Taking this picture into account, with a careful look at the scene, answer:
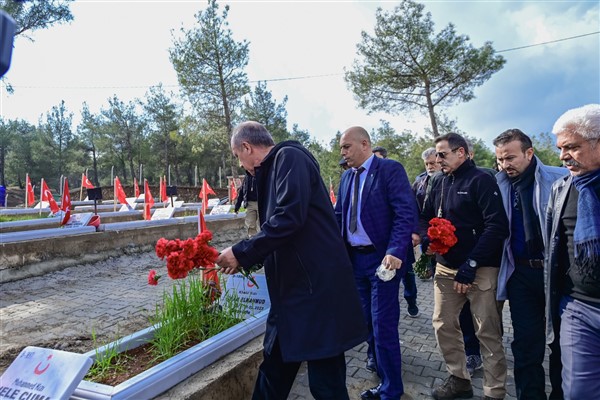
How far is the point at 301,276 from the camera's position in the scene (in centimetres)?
196

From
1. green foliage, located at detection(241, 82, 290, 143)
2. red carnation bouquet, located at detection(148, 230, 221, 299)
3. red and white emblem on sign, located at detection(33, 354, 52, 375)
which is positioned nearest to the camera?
red and white emblem on sign, located at detection(33, 354, 52, 375)

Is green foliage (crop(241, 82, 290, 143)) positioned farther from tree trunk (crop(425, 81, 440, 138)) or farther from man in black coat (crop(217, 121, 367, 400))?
man in black coat (crop(217, 121, 367, 400))

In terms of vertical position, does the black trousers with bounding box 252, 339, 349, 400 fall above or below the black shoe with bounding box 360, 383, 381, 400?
above

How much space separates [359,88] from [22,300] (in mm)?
18851

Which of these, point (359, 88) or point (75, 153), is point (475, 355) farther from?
point (75, 153)

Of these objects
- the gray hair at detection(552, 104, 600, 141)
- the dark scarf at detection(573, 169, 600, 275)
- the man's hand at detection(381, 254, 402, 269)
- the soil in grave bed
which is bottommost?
the soil in grave bed

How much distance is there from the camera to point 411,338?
162 inches

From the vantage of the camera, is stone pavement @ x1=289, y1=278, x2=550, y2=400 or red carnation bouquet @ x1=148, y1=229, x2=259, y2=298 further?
stone pavement @ x1=289, y1=278, x2=550, y2=400

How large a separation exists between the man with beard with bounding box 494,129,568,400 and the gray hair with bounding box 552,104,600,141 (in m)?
0.75

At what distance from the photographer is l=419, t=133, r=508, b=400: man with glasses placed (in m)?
2.74

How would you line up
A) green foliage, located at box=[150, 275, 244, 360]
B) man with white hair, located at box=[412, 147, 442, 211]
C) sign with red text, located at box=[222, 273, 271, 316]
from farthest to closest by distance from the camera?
1. man with white hair, located at box=[412, 147, 442, 211]
2. sign with red text, located at box=[222, 273, 271, 316]
3. green foliage, located at box=[150, 275, 244, 360]

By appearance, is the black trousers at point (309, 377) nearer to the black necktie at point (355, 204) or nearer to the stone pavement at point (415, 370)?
the stone pavement at point (415, 370)

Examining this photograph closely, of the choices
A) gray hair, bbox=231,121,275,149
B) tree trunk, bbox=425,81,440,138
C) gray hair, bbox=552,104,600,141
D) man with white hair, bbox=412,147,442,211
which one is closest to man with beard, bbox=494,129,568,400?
gray hair, bbox=552,104,600,141

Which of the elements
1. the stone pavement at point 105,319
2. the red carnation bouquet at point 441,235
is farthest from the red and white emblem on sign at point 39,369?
the red carnation bouquet at point 441,235
